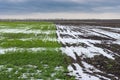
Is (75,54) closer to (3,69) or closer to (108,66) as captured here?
(108,66)

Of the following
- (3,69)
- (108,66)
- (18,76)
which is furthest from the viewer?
(108,66)

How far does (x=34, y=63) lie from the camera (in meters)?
13.7

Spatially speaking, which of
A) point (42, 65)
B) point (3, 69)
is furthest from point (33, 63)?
point (3, 69)

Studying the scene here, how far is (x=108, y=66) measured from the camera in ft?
42.9

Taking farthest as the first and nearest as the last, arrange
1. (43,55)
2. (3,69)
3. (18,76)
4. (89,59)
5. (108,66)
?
1. (43,55)
2. (89,59)
3. (108,66)
4. (3,69)
5. (18,76)

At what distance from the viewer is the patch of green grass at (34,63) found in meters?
11.0

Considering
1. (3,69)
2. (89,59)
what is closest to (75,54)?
(89,59)

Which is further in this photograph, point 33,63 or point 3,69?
point 33,63

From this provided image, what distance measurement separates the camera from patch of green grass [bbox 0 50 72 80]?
11.0 meters

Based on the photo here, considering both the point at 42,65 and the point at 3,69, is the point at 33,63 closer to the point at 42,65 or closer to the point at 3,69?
the point at 42,65

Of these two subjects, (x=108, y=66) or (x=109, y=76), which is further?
(x=108, y=66)

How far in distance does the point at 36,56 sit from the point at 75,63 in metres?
2.72

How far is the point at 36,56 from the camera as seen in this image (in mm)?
15758

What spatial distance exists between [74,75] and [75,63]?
2773 mm
